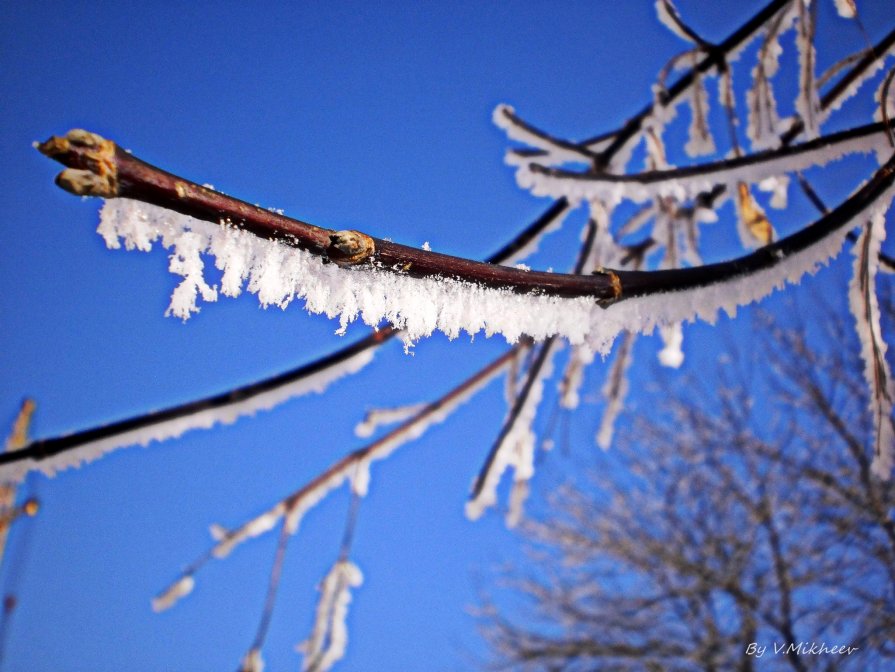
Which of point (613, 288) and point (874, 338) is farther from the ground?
point (874, 338)

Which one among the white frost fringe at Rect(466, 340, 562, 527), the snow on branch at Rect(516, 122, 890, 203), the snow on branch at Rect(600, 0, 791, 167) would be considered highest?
the snow on branch at Rect(600, 0, 791, 167)

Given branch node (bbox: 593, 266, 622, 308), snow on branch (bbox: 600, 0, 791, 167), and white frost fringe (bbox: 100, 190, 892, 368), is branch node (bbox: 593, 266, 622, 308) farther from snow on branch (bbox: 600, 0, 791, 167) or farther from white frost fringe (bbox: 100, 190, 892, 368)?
snow on branch (bbox: 600, 0, 791, 167)

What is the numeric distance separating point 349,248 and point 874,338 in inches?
42.2

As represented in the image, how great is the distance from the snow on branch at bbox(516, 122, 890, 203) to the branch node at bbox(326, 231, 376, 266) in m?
0.73

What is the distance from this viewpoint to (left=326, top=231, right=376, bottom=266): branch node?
1.44 feet

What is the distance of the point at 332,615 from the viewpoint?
1710 mm

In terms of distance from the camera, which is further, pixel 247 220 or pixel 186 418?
pixel 186 418

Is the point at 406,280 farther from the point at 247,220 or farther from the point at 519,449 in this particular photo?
the point at 519,449

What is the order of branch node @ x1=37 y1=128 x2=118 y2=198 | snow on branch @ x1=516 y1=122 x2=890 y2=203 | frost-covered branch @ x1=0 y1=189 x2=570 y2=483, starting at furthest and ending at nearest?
snow on branch @ x1=516 y1=122 x2=890 y2=203 < frost-covered branch @ x1=0 y1=189 x2=570 y2=483 < branch node @ x1=37 y1=128 x2=118 y2=198

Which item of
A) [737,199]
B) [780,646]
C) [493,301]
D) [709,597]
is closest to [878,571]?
[780,646]

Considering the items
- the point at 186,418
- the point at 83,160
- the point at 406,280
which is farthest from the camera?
the point at 186,418

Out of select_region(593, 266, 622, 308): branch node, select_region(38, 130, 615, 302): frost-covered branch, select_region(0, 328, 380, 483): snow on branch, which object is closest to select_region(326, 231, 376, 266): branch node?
select_region(38, 130, 615, 302): frost-covered branch

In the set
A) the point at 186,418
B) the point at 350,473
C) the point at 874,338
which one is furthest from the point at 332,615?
the point at 874,338

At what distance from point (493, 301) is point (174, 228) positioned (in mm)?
278
